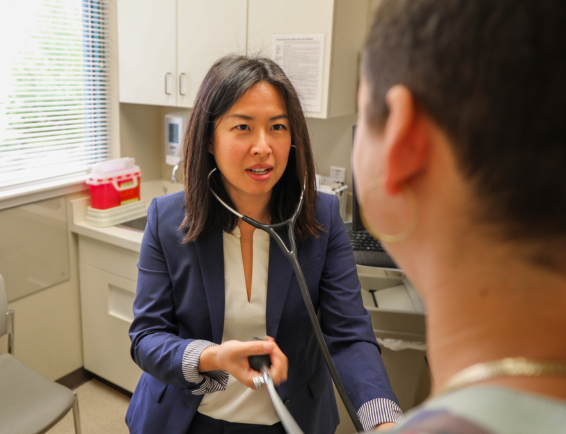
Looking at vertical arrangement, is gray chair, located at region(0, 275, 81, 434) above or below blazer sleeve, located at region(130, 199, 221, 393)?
below

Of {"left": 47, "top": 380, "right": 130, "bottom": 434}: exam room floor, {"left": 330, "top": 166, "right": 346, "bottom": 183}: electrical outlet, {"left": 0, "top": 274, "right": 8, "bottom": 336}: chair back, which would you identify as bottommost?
{"left": 47, "top": 380, "right": 130, "bottom": 434}: exam room floor

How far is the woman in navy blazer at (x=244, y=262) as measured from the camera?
1.13 metres

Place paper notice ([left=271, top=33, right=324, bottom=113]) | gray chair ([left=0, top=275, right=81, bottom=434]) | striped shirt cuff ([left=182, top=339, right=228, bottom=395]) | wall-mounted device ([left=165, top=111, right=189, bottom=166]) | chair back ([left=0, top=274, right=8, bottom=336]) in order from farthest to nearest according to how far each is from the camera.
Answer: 1. wall-mounted device ([left=165, top=111, right=189, bottom=166])
2. paper notice ([left=271, top=33, right=324, bottom=113])
3. chair back ([left=0, top=274, right=8, bottom=336])
4. gray chair ([left=0, top=275, right=81, bottom=434])
5. striped shirt cuff ([left=182, top=339, right=228, bottom=395])

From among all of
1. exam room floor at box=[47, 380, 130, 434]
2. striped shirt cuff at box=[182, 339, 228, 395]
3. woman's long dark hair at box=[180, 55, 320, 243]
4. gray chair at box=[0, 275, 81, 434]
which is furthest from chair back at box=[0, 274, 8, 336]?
striped shirt cuff at box=[182, 339, 228, 395]

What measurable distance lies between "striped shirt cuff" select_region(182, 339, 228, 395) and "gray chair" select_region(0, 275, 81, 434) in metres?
0.79

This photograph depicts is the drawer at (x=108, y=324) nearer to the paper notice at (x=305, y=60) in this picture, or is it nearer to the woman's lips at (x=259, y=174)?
the paper notice at (x=305, y=60)

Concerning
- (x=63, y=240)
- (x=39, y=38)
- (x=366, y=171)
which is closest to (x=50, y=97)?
(x=39, y=38)

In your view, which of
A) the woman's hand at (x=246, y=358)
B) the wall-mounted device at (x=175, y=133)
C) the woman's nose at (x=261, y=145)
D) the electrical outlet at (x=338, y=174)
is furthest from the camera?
the wall-mounted device at (x=175, y=133)

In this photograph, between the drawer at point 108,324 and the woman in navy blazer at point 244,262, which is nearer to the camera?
the woman in navy blazer at point 244,262

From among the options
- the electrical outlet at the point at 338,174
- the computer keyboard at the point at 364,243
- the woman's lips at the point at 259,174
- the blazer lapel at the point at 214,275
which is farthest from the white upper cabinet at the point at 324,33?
the blazer lapel at the point at 214,275

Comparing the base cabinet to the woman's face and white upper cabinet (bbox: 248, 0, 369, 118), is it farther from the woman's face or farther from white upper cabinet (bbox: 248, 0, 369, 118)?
the woman's face

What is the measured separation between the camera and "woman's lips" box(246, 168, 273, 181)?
3.75ft

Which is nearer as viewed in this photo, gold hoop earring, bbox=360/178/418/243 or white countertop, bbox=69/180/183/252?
gold hoop earring, bbox=360/178/418/243

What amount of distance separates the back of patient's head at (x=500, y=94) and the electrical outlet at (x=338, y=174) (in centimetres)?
196
